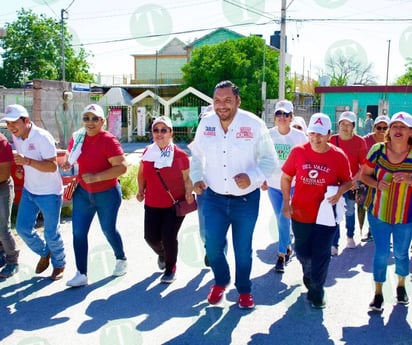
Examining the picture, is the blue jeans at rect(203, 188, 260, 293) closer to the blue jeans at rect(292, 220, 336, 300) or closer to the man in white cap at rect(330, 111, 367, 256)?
the blue jeans at rect(292, 220, 336, 300)

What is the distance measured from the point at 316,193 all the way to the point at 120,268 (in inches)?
96.8

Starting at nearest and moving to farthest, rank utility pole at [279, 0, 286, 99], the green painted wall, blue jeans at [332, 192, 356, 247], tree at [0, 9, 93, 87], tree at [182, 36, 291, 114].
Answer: blue jeans at [332, 192, 356, 247] < utility pole at [279, 0, 286, 99] < the green painted wall < tree at [182, 36, 291, 114] < tree at [0, 9, 93, 87]

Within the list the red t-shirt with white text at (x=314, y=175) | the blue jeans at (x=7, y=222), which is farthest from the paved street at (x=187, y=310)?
the red t-shirt with white text at (x=314, y=175)

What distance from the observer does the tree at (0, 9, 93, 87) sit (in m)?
43.1

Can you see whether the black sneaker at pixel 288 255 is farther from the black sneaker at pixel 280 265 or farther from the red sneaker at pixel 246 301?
the red sneaker at pixel 246 301

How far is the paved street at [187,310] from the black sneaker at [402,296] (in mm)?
80

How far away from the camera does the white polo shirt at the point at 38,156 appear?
16.7ft

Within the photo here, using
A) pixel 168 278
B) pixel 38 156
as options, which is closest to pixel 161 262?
pixel 168 278

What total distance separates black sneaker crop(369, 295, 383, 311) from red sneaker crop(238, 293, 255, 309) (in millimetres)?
1090

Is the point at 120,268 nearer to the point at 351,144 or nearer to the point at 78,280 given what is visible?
the point at 78,280

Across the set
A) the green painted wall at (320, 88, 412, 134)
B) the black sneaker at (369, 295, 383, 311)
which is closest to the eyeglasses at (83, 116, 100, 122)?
the black sneaker at (369, 295, 383, 311)

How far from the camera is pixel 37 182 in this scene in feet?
16.9

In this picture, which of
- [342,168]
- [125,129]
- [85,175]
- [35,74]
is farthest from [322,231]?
[35,74]

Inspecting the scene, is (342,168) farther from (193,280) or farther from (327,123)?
(193,280)
